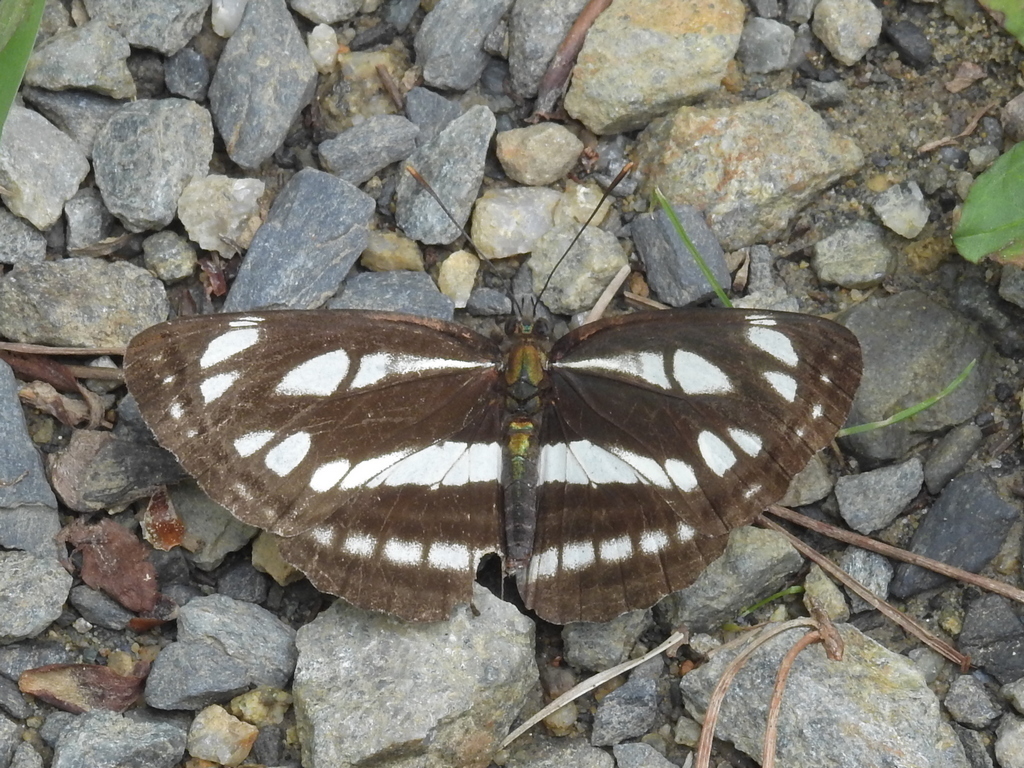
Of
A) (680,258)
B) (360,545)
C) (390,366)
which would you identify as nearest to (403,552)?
(360,545)

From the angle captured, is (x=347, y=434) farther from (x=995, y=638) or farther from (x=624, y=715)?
(x=995, y=638)

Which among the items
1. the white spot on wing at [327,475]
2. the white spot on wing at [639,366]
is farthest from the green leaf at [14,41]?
the white spot on wing at [639,366]

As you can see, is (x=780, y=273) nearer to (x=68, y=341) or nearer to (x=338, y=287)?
(x=338, y=287)

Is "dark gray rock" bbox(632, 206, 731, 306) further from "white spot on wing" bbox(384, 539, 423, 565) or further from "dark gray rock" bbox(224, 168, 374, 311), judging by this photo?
"white spot on wing" bbox(384, 539, 423, 565)

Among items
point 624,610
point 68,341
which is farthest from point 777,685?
point 68,341

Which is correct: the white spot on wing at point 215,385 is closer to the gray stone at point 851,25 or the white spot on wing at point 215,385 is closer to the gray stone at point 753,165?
the gray stone at point 753,165

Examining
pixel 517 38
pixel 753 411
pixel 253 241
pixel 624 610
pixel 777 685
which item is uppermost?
pixel 517 38
